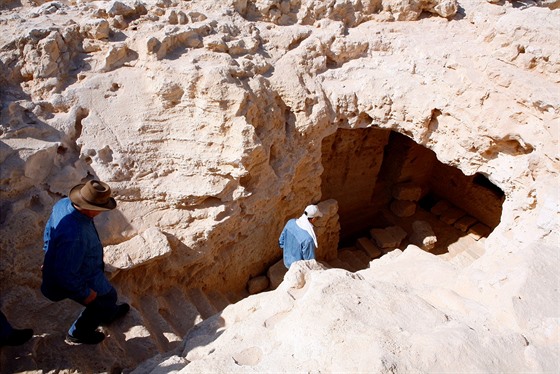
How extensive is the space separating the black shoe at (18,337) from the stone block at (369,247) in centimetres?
478

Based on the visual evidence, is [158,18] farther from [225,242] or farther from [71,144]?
[225,242]

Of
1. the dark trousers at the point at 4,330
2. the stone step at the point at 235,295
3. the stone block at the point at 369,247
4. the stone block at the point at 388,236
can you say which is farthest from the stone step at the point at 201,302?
the stone block at the point at 388,236

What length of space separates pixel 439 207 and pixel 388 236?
4.14ft

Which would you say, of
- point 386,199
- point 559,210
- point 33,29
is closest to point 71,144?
point 33,29

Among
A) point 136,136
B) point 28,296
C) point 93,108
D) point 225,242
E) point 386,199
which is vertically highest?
point 93,108

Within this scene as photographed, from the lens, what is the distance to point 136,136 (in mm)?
3922

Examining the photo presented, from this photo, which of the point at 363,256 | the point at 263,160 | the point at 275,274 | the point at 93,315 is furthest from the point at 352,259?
the point at 93,315

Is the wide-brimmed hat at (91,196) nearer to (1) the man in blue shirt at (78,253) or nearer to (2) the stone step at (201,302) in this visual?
(1) the man in blue shirt at (78,253)

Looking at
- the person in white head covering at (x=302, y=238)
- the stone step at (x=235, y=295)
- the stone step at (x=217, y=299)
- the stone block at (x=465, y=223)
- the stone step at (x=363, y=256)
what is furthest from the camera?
the stone block at (x=465, y=223)

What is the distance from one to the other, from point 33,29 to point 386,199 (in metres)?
5.41

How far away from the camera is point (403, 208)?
6.95 meters

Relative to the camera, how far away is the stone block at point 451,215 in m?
7.01

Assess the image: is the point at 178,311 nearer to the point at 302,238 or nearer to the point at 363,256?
the point at 302,238

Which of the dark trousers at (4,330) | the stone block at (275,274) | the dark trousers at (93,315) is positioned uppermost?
the dark trousers at (4,330)
